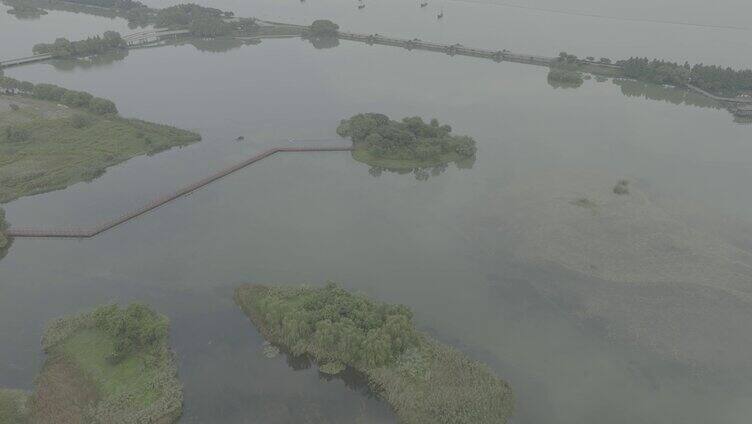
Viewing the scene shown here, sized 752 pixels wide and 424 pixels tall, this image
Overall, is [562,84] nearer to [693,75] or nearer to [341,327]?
[693,75]

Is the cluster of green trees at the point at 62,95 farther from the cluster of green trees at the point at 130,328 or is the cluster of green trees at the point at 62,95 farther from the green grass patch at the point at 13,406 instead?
the green grass patch at the point at 13,406

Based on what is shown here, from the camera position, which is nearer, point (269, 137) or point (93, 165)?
point (93, 165)

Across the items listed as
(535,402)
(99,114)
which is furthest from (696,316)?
(99,114)

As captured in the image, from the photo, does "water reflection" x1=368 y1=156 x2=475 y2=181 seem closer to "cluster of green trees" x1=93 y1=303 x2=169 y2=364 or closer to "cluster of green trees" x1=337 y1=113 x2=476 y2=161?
"cluster of green trees" x1=337 y1=113 x2=476 y2=161

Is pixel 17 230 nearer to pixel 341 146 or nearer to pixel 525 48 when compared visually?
pixel 341 146

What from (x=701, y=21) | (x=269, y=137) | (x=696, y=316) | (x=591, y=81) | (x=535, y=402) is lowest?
(x=535, y=402)

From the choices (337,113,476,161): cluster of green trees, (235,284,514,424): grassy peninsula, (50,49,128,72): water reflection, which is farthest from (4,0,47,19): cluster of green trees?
(235,284,514,424): grassy peninsula
